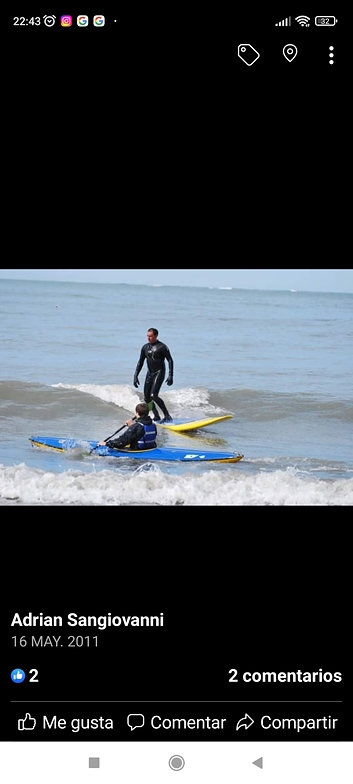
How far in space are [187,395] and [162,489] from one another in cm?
626

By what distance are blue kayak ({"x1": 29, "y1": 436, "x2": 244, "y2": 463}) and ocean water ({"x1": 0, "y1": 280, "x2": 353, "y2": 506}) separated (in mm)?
144

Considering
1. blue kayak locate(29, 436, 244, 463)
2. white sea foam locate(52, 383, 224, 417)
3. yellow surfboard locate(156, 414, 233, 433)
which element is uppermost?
white sea foam locate(52, 383, 224, 417)

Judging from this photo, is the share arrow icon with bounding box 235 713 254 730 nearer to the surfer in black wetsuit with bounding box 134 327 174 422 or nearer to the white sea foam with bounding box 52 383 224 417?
the surfer in black wetsuit with bounding box 134 327 174 422

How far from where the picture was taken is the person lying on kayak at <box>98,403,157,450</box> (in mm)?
10281

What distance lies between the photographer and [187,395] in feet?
49.2

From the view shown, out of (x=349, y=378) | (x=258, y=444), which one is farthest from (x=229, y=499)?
(x=349, y=378)

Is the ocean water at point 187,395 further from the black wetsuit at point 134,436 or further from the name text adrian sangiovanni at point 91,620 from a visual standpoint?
the name text adrian sangiovanni at point 91,620

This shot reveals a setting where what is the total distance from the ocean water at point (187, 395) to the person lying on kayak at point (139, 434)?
13.1 inches

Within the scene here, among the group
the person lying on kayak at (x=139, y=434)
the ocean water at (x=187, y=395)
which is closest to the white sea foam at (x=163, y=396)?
the ocean water at (x=187, y=395)

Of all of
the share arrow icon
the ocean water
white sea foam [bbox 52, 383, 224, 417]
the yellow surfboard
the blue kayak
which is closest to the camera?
the share arrow icon
